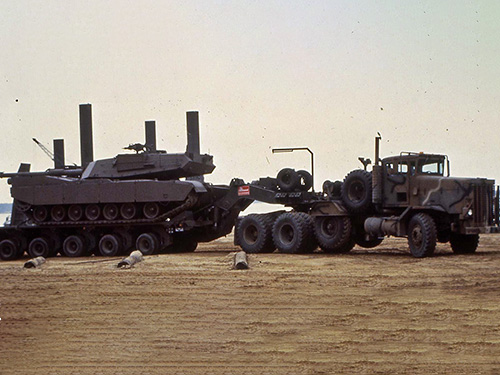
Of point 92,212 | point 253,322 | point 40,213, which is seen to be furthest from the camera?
point 40,213

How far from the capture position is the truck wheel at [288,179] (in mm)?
25766

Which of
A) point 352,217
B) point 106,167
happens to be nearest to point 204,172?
point 106,167

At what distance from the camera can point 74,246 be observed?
1118 inches

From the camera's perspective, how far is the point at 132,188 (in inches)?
1085

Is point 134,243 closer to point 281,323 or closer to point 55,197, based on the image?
point 55,197

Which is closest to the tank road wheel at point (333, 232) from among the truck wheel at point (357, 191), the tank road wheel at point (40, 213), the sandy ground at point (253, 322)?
the truck wheel at point (357, 191)

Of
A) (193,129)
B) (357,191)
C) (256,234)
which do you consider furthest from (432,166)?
(193,129)

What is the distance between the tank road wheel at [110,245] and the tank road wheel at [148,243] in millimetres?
664

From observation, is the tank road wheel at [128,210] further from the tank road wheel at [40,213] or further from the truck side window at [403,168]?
the truck side window at [403,168]

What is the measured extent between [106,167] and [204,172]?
11.9ft

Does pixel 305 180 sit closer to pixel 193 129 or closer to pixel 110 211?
pixel 110 211

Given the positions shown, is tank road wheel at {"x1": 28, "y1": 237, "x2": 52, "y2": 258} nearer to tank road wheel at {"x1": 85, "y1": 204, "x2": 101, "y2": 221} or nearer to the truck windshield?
tank road wheel at {"x1": 85, "y1": 204, "x2": 101, "y2": 221}

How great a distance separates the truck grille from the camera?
21.6 m

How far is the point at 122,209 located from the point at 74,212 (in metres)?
1.99
